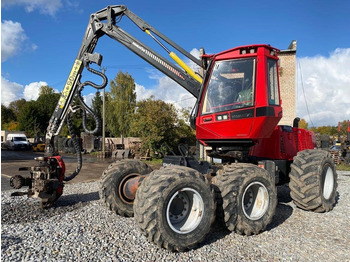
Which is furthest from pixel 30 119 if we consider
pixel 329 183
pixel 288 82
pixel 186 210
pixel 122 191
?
pixel 186 210

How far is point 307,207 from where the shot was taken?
5.98 metres

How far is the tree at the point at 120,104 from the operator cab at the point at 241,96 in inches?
1498

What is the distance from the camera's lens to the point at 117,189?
571 cm

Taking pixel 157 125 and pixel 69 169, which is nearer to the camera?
pixel 69 169

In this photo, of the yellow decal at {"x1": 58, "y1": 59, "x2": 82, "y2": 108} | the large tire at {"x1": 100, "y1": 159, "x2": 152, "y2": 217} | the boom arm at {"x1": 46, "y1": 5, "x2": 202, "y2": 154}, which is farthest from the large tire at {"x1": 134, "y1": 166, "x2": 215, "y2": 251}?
the yellow decal at {"x1": 58, "y1": 59, "x2": 82, "y2": 108}

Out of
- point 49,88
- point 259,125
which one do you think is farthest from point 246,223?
point 49,88

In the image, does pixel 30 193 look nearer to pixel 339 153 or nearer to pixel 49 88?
pixel 339 153

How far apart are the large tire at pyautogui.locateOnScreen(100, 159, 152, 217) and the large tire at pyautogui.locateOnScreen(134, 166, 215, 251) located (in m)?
1.68

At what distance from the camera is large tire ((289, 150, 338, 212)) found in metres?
5.83

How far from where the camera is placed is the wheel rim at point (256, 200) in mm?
5008

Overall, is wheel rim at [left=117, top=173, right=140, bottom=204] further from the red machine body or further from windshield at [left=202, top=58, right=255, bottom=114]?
the red machine body

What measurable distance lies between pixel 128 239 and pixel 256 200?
235cm

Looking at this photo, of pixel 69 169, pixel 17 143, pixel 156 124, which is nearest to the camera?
pixel 69 169

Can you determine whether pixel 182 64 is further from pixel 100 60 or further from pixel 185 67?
pixel 100 60
